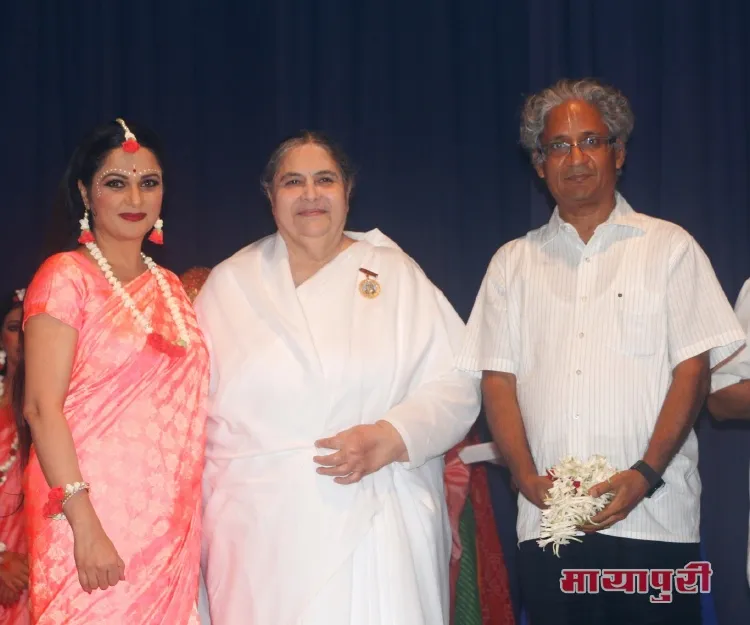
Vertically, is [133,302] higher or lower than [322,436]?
higher

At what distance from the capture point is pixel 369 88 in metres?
4.85

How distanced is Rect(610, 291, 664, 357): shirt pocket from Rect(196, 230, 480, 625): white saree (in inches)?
19.9

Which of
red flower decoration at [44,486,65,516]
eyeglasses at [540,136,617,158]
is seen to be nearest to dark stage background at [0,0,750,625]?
eyeglasses at [540,136,617,158]

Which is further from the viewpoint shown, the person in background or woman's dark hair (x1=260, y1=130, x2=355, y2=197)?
the person in background

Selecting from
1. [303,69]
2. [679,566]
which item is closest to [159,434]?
[679,566]

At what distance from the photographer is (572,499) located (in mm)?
2840

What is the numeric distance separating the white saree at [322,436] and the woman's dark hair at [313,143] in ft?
0.80

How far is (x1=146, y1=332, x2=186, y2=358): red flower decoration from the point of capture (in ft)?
10.0

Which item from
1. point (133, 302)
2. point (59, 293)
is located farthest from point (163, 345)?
point (59, 293)

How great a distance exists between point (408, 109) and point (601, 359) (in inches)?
80.8

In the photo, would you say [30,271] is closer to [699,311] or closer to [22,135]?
[22,135]

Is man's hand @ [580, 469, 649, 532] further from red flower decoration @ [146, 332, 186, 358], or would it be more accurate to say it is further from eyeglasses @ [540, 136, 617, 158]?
red flower decoration @ [146, 332, 186, 358]

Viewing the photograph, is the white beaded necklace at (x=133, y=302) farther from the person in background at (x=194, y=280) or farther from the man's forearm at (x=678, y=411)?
the man's forearm at (x=678, y=411)

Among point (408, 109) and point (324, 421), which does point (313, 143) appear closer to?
point (324, 421)
